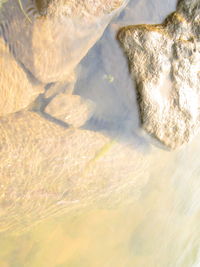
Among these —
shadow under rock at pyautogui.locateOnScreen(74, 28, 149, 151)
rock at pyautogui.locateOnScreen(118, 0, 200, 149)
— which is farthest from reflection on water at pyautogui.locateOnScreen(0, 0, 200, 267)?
rock at pyautogui.locateOnScreen(118, 0, 200, 149)

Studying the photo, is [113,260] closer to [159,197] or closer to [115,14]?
[159,197]

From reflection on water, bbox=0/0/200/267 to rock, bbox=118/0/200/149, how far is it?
6.2 inches

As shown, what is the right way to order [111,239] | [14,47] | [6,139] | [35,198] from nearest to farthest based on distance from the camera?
[14,47] → [6,139] → [35,198] → [111,239]

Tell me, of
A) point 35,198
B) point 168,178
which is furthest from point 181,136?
point 35,198

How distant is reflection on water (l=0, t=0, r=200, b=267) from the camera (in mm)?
3369

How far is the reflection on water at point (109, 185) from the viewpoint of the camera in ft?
11.1

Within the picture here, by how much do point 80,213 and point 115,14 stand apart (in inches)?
93.9

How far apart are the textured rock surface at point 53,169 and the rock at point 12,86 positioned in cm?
16

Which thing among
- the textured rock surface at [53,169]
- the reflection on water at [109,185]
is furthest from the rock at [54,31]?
the textured rock surface at [53,169]

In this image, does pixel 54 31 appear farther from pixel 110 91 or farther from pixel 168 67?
pixel 168 67

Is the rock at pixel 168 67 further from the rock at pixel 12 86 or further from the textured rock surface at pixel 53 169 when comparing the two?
the rock at pixel 12 86

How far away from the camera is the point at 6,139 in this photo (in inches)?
127

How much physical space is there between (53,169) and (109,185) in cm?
77

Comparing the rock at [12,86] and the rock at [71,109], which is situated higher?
the rock at [12,86]
